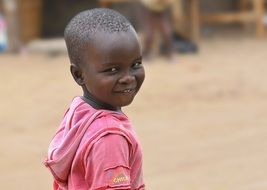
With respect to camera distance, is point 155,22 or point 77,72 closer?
point 77,72

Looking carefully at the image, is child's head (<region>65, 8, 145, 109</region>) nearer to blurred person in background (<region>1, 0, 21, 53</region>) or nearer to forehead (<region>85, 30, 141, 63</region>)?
forehead (<region>85, 30, 141, 63</region>)

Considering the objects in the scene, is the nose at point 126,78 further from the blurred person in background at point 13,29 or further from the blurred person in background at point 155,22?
the blurred person in background at point 13,29

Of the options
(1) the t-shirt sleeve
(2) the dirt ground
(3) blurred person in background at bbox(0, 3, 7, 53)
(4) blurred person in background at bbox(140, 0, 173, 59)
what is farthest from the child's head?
(3) blurred person in background at bbox(0, 3, 7, 53)

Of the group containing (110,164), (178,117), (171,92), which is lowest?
(171,92)

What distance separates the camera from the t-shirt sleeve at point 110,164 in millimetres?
1853

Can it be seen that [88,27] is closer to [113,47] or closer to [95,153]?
[113,47]

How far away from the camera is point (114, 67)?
1.92 meters

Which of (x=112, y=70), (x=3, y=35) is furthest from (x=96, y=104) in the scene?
(x=3, y=35)

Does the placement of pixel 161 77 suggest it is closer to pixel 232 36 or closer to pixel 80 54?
pixel 232 36

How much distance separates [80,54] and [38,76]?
6.87m

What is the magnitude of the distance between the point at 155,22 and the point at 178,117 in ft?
10.0

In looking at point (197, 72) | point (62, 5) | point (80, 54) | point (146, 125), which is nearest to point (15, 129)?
point (146, 125)

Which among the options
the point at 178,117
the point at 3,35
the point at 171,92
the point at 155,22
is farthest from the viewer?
the point at 3,35

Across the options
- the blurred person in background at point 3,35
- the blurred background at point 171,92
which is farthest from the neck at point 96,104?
the blurred person in background at point 3,35
